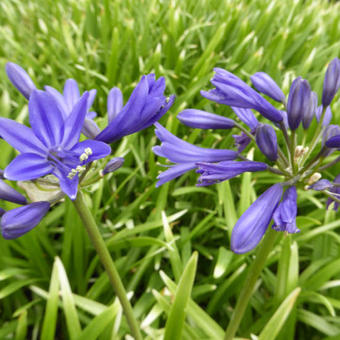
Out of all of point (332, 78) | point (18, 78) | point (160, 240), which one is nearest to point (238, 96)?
point (332, 78)

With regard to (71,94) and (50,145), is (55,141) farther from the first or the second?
(71,94)

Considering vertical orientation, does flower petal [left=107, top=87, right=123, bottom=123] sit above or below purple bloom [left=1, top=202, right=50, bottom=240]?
above

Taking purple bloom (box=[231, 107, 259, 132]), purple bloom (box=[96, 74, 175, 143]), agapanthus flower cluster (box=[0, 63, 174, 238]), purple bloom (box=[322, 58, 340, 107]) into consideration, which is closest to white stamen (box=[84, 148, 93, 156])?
agapanthus flower cluster (box=[0, 63, 174, 238])

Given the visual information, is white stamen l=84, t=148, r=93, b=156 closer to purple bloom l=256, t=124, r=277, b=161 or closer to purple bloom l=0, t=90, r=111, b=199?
purple bloom l=0, t=90, r=111, b=199

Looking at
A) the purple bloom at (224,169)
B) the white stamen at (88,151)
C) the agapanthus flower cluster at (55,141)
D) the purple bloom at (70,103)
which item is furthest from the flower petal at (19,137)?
the purple bloom at (224,169)

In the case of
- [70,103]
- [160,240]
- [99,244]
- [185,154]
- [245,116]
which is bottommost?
[160,240]

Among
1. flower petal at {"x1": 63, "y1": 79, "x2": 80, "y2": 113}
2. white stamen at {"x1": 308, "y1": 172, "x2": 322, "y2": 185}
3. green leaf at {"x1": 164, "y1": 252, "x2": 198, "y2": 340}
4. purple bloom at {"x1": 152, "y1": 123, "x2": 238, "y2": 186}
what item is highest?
flower petal at {"x1": 63, "y1": 79, "x2": 80, "y2": 113}
